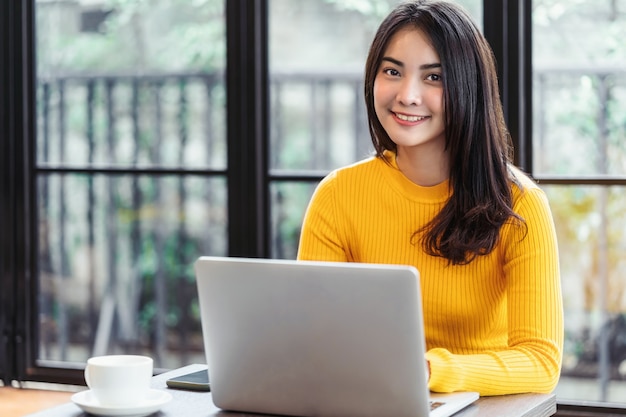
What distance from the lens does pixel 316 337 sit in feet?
4.65

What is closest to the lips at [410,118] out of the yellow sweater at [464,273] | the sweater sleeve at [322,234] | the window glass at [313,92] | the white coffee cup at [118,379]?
the yellow sweater at [464,273]

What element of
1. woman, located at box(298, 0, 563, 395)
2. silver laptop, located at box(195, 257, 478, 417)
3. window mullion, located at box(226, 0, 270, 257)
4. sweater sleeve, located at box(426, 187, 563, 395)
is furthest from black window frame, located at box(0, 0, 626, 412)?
silver laptop, located at box(195, 257, 478, 417)

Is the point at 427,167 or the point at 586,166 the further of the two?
the point at 586,166

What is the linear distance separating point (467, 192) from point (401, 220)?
0.16m

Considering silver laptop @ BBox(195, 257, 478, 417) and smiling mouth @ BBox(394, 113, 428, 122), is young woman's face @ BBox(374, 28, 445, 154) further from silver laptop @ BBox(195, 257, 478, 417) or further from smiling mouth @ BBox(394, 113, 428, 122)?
silver laptop @ BBox(195, 257, 478, 417)

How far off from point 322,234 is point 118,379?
2.30ft

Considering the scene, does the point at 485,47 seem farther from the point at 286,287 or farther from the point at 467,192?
the point at 286,287

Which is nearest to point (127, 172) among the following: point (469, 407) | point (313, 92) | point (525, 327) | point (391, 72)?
point (313, 92)

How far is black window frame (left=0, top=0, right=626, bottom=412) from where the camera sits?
282 cm

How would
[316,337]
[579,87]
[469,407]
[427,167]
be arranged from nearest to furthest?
1. [316,337]
2. [469,407]
3. [427,167]
4. [579,87]

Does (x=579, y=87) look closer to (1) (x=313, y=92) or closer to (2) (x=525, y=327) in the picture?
(1) (x=313, y=92)

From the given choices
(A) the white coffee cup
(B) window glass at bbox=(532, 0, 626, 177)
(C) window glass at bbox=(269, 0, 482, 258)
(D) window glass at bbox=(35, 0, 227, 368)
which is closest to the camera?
(A) the white coffee cup

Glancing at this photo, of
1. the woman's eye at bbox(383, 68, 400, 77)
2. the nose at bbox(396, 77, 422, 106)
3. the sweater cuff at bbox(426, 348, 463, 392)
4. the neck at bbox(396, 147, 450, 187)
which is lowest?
the sweater cuff at bbox(426, 348, 463, 392)

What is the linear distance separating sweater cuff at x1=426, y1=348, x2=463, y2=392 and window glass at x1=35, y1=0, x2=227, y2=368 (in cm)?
172
